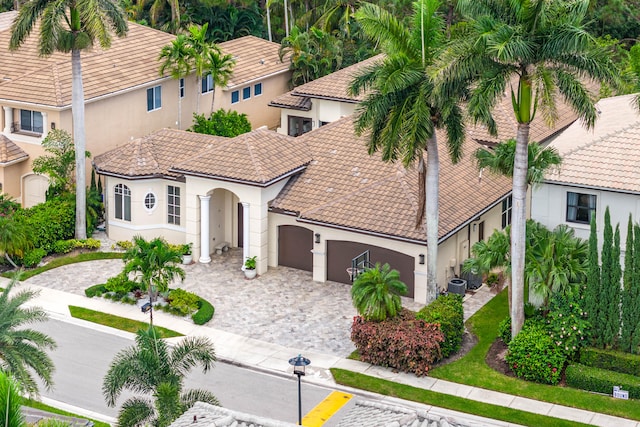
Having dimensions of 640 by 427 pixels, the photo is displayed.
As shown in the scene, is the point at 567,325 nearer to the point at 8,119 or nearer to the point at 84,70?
the point at 84,70

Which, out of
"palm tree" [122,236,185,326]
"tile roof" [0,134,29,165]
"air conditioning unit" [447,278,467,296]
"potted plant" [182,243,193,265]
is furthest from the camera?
"tile roof" [0,134,29,165]

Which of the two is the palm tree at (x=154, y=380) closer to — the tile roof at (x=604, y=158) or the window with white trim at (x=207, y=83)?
the tile roof at (x=604, y=158)

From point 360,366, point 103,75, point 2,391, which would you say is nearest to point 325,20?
point 103,75

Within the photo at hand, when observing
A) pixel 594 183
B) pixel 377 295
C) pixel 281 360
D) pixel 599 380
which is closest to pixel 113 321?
pixel 281 360

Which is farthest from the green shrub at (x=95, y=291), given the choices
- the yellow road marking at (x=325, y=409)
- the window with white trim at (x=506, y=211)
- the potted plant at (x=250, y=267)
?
the window with white trim at (x=506, y=211)

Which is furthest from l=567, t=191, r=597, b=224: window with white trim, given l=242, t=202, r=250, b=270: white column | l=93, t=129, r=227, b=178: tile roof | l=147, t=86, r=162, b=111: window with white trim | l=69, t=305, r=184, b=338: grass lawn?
l=147, t=86, r=162, b=111: window with white trim

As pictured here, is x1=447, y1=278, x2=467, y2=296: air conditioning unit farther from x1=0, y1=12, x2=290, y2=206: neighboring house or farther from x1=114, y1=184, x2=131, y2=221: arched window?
x1=0, y1=12, x2=290, y2=206: neighboring house

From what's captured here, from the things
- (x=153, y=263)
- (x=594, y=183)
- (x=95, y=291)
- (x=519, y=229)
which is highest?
(x=594, y=183)
